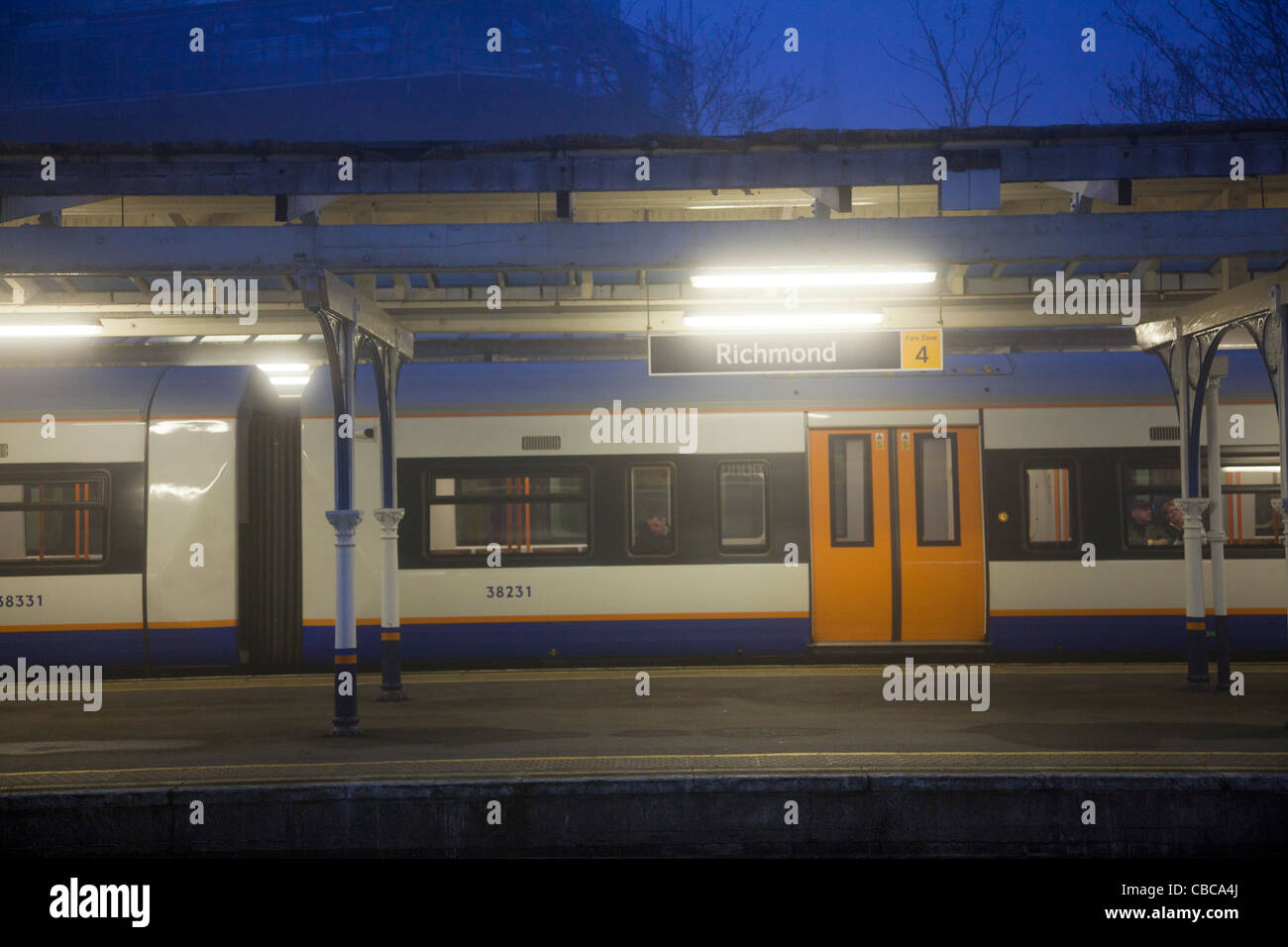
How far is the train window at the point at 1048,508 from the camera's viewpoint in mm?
12172

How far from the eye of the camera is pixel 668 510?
1223 centimetres

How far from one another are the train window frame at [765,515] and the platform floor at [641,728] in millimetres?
1181

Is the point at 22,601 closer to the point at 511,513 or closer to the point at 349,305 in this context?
the point at 511,513

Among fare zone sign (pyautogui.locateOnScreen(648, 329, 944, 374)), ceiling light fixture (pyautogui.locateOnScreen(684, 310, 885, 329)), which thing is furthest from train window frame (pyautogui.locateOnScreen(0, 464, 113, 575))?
ceiling light fixture (pyautogui.locateOnScreen(684, 310, 885, 329))

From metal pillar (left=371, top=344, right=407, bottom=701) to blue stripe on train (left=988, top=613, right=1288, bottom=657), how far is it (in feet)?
19.3

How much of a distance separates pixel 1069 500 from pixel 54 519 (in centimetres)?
1027

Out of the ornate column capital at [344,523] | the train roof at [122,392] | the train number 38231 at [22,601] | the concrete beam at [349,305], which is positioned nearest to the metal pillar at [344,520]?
the ornate column capital at [344,523]

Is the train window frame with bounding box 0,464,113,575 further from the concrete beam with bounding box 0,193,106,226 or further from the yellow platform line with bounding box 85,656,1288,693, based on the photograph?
the concrete beam with bounding box 0,193,106,226

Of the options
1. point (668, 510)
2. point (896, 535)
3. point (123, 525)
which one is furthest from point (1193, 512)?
point (123, 525)

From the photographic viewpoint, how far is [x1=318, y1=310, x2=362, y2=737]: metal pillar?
869 cm

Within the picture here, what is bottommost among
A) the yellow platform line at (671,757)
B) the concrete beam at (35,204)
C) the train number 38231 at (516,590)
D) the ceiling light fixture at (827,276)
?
the yellow platform line at (671,757)

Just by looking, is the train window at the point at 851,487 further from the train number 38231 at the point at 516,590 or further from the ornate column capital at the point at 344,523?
the ornate column capital at the point at 344,523
